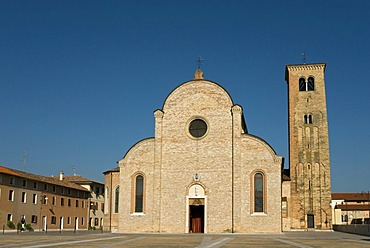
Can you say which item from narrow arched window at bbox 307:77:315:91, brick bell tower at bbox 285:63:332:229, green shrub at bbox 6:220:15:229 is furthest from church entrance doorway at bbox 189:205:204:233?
narrow arched window at bbox 307:77:315:91

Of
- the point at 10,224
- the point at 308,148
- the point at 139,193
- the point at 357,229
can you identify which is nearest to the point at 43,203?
the point at 10,224

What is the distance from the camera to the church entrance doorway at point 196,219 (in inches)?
1612

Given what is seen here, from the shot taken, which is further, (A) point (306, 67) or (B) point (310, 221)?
(A) point (306, 67)

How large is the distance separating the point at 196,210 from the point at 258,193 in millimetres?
6129

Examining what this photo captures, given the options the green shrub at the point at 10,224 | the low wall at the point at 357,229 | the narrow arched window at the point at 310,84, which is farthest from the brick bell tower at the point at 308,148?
the green shrub at the point at 10,224

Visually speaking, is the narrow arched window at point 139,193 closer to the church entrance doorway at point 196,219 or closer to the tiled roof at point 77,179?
the church entrance doorway at point 196,219

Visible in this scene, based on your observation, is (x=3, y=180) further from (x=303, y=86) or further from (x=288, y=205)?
(x=303, y=86)

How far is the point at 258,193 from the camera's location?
3953 centimetres

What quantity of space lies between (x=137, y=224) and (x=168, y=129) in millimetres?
9544

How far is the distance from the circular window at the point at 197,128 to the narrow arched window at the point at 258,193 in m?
6.54

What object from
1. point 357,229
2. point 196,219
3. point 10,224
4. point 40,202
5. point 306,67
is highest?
point 306,67

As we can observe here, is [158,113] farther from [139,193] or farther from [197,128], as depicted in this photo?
[139,193]

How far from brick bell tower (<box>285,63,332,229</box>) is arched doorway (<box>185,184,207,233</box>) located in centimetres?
1298

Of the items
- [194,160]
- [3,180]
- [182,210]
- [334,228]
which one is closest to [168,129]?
[194,160]
